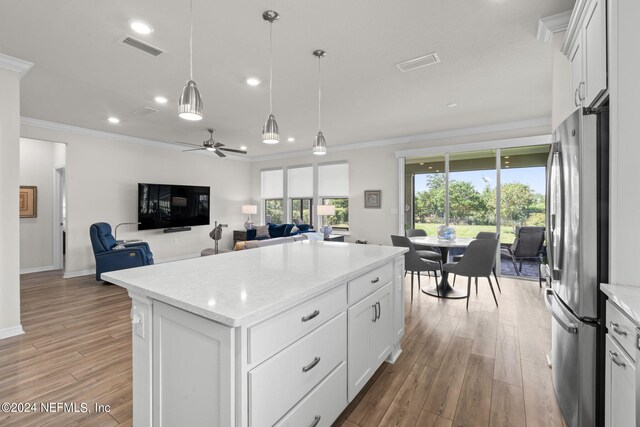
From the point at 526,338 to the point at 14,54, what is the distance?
5.74 meters

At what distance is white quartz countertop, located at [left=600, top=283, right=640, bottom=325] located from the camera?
1133 millimetres

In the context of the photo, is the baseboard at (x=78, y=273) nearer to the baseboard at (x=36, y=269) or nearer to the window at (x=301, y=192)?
the baseboard at (x=36, y=269)

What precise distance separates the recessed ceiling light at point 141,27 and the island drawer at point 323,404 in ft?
9.73

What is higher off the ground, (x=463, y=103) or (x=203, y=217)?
(x=463, y=103)

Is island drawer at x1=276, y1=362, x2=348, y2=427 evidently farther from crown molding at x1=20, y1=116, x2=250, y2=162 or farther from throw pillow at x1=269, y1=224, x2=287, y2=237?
crown molding at x1=20, y1=116, x2=250, y2=162

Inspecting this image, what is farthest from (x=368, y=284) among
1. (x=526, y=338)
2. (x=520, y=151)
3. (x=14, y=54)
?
(x=520, y=151)

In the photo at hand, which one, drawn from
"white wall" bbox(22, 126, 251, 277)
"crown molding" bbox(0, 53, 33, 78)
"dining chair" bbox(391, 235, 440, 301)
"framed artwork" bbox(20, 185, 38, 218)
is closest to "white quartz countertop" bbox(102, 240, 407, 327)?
"dining chair" bbox(391, 235, 440, 301)

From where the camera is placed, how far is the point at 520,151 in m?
5.37

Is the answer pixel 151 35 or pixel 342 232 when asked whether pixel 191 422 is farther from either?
pixel 342 232

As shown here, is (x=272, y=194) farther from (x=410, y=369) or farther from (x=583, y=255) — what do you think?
(x=583, y=255)

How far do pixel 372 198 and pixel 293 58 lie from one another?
431 cm

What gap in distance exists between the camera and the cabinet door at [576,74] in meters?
1.94

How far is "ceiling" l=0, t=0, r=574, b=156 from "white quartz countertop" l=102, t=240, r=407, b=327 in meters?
1.88

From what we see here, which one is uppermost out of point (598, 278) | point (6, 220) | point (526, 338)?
point (6, 220)
